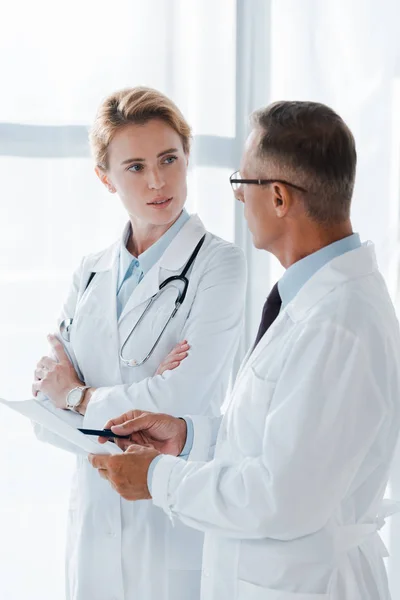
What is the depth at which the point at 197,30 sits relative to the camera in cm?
240

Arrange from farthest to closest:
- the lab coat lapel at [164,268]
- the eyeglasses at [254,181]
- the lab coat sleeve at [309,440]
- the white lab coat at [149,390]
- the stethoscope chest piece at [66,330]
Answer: the stethoscope chest piece at [66,330] → the lab coat lapel at [164,268] → the white lab coat at [149,390] → the eyeglasses at [254,181] → the lab coat sleeve at [309,440]

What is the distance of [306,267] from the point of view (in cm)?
129

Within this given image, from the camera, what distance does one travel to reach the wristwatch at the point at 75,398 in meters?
1.79

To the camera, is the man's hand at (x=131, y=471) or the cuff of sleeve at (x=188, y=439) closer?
the man's hand at (x=131, y=471)

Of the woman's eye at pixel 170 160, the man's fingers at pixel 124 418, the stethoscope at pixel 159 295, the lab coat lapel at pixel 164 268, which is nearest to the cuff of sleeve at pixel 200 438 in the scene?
the man's fingers at pixel 124 418

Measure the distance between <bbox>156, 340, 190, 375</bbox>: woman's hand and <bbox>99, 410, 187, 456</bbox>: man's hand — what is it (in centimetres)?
13

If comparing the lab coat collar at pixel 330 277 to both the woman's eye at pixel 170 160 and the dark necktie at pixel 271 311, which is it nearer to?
the dark necktie at pixel 271 311

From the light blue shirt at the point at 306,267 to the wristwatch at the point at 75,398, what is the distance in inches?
18.9

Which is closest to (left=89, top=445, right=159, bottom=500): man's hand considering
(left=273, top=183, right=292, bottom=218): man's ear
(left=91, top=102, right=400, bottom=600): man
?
(left=91, top=102, right=400, bottom=600): man

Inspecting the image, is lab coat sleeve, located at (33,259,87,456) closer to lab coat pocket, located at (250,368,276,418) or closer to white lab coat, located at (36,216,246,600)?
white lab coat, located at (36,216,246,600)

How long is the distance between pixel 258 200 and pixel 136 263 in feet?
2.23

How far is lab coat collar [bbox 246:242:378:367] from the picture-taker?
1.24 meters

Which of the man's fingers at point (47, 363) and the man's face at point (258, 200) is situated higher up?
the man's face at point (258, 200)

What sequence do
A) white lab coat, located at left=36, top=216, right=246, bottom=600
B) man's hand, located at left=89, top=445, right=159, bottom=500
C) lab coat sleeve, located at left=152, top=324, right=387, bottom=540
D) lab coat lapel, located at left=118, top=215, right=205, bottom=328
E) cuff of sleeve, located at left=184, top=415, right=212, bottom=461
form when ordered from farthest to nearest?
lab coat lapel, located at left=118, top=215, right=205, bottom=328 → white lab coat, located at left=36, top=216, right=246, bottom=600 → cuff of sleeve, located at left=184, top=415, right=212, bottom=461 → man's hand, located at left=89, top=445, right=159, bottom=500 → lab coat sleeve, located at left=152, top=324, right=387, bottom=540
